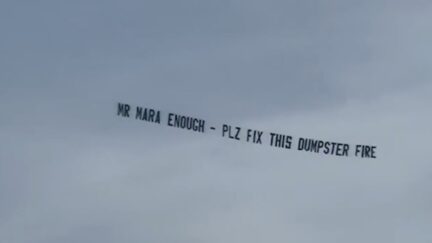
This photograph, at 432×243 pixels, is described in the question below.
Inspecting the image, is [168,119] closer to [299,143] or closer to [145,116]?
[145,116]

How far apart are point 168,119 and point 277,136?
263 inches

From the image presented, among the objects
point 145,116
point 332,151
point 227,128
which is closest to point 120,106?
point 145,116

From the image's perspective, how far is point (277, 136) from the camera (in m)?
51.7

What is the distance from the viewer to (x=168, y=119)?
164 feet

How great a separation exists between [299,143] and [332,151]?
2.03 m

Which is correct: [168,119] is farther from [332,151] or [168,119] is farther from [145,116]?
[332,151]

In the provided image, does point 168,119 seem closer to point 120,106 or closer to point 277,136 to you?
point 120,106

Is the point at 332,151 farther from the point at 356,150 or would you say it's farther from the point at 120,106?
the point at 120,106

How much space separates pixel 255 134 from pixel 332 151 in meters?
4.71

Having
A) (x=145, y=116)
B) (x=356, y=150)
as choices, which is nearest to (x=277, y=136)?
(x=356, y=150)

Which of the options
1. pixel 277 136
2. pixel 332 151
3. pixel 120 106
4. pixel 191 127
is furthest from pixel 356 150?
pixel 120 106

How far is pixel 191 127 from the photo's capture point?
164ft

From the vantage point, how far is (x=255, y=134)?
5166cm

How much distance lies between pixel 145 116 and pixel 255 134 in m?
6.77
